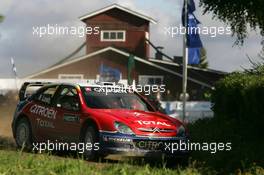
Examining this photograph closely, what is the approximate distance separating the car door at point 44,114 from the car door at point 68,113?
21cm

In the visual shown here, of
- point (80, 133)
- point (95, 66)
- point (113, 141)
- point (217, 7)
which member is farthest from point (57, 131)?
point (95, 66)

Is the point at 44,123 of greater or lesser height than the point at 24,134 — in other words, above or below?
Result: above

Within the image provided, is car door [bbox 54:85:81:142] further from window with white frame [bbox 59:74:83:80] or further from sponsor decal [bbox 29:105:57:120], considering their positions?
window with white frame [bbox 59:74:83:80]

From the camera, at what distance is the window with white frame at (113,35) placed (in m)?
46.6

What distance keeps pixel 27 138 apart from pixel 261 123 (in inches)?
218

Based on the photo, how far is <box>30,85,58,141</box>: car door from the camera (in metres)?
14.0

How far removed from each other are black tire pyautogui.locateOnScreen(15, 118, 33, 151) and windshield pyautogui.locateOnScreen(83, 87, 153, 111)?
1968 mm

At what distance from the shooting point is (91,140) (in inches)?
492

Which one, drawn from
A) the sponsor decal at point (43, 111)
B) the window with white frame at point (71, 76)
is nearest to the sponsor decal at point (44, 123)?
the sponsor decal at point (43, 111)

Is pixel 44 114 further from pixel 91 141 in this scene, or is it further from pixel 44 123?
pixel 91 141

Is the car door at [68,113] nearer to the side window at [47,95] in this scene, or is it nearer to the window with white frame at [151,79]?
the side window at [47,95]

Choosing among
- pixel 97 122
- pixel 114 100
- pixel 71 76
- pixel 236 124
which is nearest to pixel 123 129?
pixel 97 122

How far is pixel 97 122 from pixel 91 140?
1.30 ft

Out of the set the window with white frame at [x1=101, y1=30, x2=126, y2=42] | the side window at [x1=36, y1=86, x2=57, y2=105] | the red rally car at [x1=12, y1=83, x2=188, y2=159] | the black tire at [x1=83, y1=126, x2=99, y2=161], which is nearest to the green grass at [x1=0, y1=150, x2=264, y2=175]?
the black tire at [x1=83, y1=126, x2=99, y2=161]
